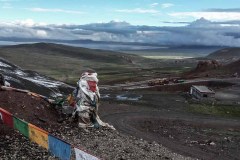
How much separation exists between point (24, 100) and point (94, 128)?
16.8ft

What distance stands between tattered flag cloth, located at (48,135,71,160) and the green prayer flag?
257 centimetres

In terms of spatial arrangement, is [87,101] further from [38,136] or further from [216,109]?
[216,109]

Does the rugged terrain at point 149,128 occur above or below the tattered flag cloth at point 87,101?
below

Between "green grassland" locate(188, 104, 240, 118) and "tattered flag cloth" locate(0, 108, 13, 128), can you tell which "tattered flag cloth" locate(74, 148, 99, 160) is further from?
"green grassland" locate(188, 104, 240, 118)

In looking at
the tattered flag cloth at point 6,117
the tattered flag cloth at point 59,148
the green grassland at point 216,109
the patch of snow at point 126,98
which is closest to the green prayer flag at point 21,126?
the tattered flag cloth at point 6,117

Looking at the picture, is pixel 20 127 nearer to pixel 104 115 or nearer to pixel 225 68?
pixel 104 115

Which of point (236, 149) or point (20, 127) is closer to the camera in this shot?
point (20, 127)

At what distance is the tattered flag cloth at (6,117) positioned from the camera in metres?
24.6

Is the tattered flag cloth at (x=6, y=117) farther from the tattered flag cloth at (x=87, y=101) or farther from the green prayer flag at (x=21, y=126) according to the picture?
the tattered flag cloth at (x=87, y=101)

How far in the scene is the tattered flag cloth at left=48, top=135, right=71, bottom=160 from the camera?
19.8 meters

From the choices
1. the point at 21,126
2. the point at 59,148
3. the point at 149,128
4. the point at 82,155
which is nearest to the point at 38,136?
the point at 21,126

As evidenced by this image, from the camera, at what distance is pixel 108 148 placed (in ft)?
81.5

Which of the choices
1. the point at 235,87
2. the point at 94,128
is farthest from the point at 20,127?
the point at 235,87

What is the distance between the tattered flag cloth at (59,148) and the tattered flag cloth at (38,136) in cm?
54
